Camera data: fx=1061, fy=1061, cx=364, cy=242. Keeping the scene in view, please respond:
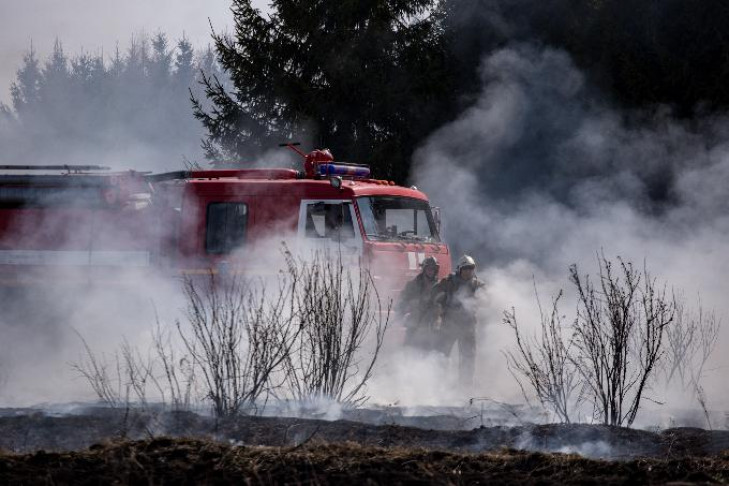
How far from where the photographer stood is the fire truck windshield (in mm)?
13141

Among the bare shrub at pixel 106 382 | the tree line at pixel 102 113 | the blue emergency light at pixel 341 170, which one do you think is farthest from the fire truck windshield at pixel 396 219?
the tree line at pixel 102 113

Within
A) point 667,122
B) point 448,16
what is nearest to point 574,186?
point 667,122

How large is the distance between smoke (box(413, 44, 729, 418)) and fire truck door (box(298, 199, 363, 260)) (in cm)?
440

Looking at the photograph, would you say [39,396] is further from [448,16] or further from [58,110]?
[58,110]

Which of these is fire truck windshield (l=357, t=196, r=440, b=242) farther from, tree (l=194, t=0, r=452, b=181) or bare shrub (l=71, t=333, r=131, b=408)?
tree (l=194, t=0, r=452, b=181)

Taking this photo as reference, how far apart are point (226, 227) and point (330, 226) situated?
134 centimetres

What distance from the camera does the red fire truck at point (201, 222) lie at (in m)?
13.0

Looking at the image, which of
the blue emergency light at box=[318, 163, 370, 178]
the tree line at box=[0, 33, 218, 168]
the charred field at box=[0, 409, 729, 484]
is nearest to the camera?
the charred field at box=[0, 409, 729, 484]

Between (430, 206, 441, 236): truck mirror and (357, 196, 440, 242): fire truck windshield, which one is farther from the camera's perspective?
(430, 206, 441, 236): truck mirror

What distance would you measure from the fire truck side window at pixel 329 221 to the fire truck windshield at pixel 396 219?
0.19m

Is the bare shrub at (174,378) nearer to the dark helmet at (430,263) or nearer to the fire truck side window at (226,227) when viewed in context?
the fire truck side window at (226,227)

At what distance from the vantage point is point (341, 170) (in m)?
14.1

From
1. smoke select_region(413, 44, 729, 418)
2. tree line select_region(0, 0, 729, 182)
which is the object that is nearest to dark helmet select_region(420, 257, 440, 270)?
smoke select_region(413, 44, 729, 418)

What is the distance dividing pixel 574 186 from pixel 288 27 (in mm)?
6916
